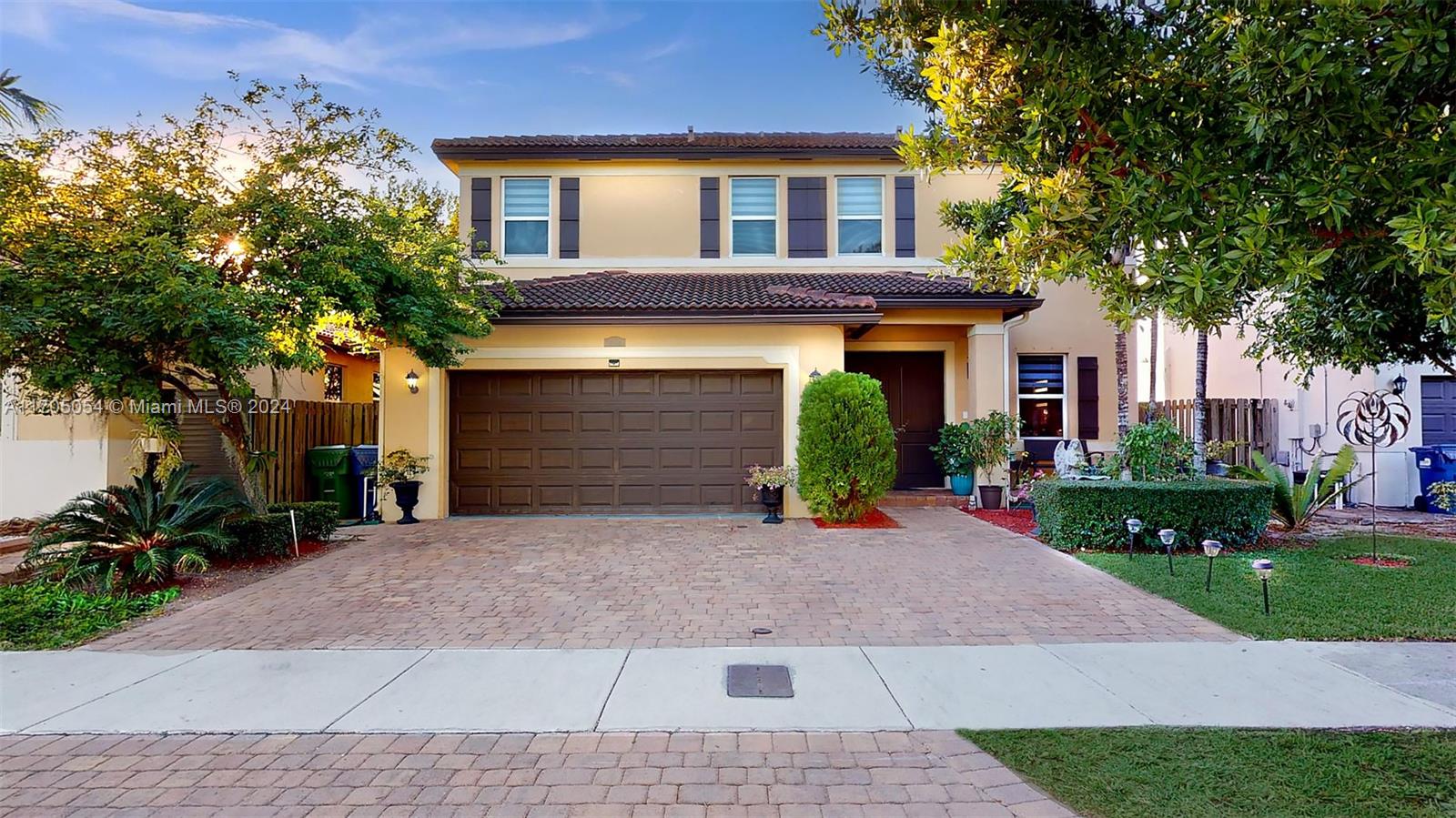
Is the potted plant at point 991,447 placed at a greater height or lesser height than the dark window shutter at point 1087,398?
lesser

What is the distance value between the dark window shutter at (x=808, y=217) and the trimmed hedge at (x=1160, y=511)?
7.89 metres

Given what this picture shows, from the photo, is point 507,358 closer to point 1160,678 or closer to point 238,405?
point 238,405

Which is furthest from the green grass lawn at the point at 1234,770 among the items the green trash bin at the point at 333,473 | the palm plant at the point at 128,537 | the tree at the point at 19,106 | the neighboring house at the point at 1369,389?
the green trash bin at the point at 333,473

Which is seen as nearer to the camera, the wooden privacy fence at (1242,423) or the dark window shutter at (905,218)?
the wooden privacy fence at (1242,423)

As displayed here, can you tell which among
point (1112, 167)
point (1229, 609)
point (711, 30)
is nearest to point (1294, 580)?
point (1229, 609)

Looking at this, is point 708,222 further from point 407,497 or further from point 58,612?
point 58,612

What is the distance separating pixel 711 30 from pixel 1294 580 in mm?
10199

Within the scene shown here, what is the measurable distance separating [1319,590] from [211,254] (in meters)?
12.0

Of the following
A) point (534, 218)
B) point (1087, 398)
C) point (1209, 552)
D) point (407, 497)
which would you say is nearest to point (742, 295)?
point (534, 218)

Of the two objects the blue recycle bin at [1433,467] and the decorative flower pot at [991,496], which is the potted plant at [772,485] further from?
the blue recycle bin at [1433,467]

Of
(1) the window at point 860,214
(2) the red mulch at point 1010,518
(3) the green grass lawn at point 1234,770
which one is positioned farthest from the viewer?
(1) the window at point 860,214

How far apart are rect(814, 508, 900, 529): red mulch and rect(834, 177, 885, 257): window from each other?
6313 millimetres

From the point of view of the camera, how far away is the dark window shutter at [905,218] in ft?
49.1

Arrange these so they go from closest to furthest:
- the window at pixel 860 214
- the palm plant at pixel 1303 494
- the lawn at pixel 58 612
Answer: the lawn at pixel 58 612, the palm plant at pixel 1303 494, the window at pixel 860 214
